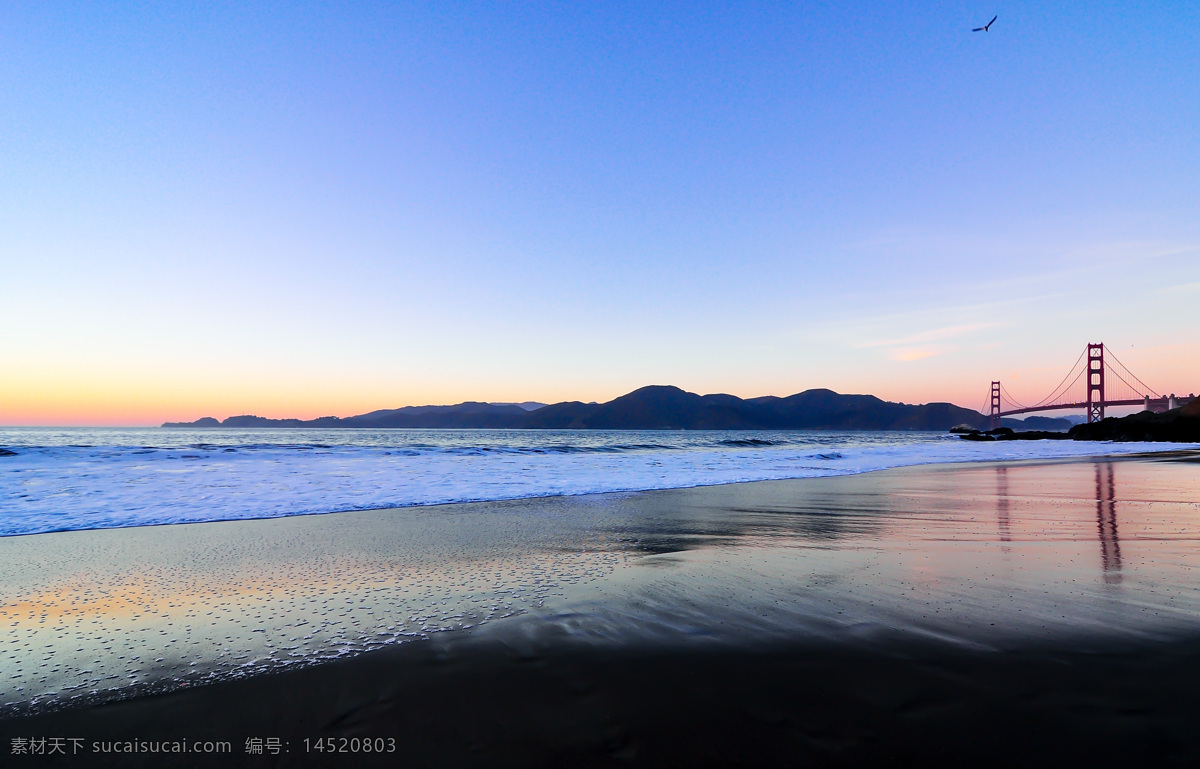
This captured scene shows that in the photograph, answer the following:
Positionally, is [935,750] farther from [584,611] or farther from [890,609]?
[584,611]

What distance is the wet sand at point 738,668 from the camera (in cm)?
206

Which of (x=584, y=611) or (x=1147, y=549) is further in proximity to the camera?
(x=1147, y=549)

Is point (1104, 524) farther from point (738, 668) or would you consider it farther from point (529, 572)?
point (529, 572)

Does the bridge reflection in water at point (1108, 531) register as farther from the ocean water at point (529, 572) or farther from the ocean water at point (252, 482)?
the ocean water at point (252, 482)

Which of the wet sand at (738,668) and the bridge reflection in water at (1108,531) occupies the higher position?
the wet sand at (738,668)

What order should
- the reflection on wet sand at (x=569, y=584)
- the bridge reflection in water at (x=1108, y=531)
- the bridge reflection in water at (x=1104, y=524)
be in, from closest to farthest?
the reflection on wet sand at (x=569, y=584), the bridge reflection in water at (x=1108, y=531), the bridge reflection in water at (x=1104, y=524)

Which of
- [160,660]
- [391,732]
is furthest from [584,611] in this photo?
[160,660]

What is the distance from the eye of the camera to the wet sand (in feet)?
6.77

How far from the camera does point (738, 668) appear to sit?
270 centimetres

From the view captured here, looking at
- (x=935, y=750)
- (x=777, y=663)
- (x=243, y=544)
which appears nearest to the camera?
(x=935, y=750)

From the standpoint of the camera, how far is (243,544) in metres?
6.11

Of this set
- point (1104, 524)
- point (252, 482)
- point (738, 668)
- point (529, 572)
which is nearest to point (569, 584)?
point (529, 572)

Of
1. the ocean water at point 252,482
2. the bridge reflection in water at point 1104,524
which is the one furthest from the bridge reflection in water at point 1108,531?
the ocean water at point 252,482

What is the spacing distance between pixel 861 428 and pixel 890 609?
175 metres
